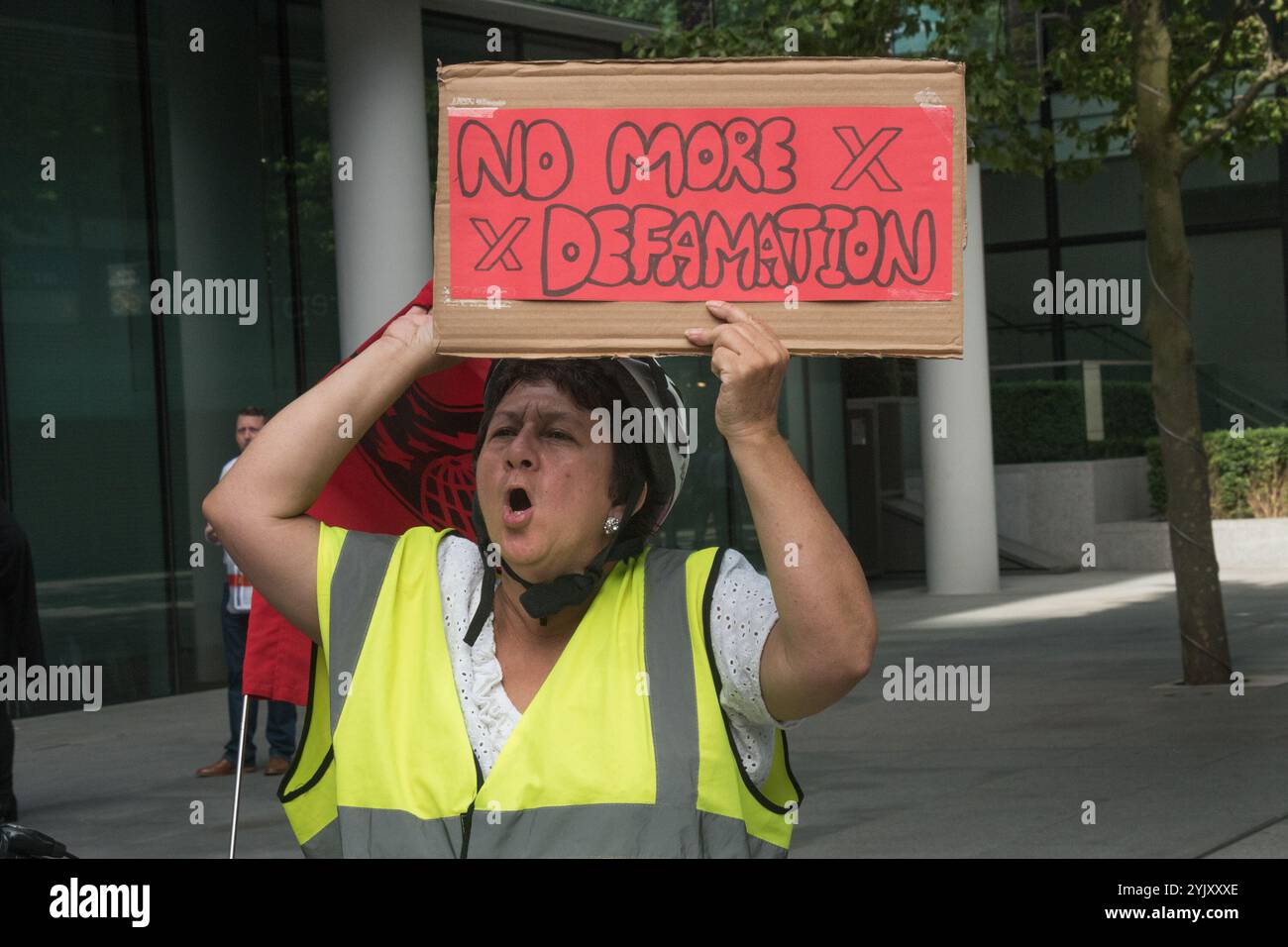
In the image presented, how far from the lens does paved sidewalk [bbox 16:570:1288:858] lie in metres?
7.64

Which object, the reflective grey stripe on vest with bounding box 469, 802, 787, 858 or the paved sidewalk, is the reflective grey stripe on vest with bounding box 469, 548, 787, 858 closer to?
the reflective grey stripe on vest with bounding box 469, 802, 787, 858

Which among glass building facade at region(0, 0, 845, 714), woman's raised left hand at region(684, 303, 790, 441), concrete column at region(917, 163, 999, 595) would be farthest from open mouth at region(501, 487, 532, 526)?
concrete column at region(917, 163, 999, 595)

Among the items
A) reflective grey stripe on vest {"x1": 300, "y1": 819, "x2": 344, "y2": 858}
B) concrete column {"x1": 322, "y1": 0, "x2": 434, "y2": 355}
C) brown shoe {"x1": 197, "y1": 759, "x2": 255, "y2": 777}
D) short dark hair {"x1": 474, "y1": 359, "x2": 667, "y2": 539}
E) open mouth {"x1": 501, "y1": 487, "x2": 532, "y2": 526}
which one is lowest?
brown shoe {"x1": 197, "y1": 759, "x2": 255, "y2": 777}

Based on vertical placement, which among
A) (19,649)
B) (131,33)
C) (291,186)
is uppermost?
(131,33)

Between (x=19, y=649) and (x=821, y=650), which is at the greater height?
(x=821, y=650)

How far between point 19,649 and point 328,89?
7226 millimetres

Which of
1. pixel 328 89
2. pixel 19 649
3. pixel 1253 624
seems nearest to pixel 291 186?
pixel 328 89

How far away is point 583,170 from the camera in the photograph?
256cm

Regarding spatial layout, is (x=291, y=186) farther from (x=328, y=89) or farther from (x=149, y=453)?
(x=149, y=453)

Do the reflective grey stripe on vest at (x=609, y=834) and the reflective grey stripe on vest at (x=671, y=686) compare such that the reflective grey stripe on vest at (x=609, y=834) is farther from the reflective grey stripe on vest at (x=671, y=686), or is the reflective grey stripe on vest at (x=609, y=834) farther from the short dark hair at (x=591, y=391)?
the short dark hair at (x=591, y=391)

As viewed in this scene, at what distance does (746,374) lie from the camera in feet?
7.76

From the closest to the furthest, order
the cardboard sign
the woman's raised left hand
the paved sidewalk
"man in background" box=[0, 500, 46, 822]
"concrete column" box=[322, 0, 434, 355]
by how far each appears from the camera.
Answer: the woman's raised left hand
the cardboard sign
the paved sidewalk
"man in background" box=[0, 500, 46, 822]
"concrete column" box=[322, 0, 434, 355]

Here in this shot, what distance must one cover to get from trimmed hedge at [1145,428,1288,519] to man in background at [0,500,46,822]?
16.5 metres
